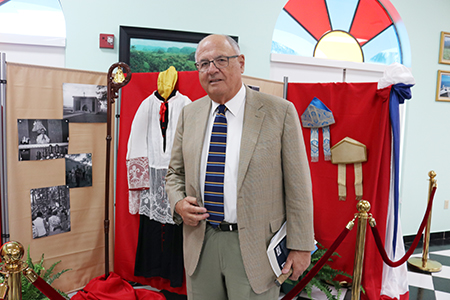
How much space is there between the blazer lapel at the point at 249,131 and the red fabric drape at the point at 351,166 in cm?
172

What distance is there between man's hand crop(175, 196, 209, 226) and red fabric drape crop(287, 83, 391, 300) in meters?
1.93

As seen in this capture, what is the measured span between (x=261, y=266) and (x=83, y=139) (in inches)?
82.3

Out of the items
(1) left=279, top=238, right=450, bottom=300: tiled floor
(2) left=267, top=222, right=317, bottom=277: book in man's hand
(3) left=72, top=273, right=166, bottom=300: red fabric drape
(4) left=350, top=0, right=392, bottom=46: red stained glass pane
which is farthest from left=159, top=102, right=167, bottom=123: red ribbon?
(4) left=350, top=0, right=392, bottom=46: red stained glass pane

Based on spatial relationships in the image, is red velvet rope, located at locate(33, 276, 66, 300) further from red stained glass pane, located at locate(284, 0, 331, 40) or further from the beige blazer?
red stained glass pane, located at locate(284, 0, 331, 40)

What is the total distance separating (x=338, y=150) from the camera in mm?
2994

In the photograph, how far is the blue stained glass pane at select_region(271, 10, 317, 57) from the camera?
423cm

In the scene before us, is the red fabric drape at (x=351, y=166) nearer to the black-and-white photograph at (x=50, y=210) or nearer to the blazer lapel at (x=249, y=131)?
the blazer lapel at (x=249, y=131)

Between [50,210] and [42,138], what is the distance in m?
0.61

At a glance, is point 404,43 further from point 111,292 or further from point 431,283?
point 111,292

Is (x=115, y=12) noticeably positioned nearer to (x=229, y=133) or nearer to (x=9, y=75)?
(x=9, y=75)

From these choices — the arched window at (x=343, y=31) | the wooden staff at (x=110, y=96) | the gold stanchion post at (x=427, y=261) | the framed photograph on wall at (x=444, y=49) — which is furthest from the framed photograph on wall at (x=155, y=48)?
the framed photograph on wall at (x=444, y=49)

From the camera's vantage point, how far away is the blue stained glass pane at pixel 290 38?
4234mm

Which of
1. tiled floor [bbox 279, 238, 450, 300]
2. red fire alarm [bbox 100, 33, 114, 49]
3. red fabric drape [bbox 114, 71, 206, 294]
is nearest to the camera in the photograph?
red fabric drape [bbox 114, 71, 206, 294]

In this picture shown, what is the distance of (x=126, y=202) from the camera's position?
305 centimetres
